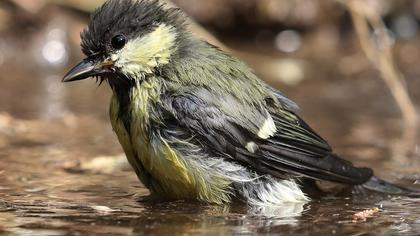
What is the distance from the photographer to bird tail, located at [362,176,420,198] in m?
4.49

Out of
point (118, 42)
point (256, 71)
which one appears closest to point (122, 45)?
point (118, 42)

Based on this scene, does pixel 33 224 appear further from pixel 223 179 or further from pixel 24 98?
pixel 24 98

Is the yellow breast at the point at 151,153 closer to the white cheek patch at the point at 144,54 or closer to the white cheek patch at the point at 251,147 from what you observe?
the white cheek patch at the point at 144,54

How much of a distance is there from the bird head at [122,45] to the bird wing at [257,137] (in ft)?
0.96

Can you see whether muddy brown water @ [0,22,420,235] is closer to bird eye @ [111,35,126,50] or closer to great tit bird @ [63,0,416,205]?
great tit bird @ [63,0,416,205]

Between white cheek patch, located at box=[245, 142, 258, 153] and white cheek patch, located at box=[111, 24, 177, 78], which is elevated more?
white cheek patch, located at box=[111, 24, 177, 78]

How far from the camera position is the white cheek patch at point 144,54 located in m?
4.35

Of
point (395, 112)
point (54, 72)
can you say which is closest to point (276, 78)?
point (395, 112)

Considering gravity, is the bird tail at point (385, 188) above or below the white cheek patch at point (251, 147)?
below

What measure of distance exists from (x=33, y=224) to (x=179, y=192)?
0.86 m

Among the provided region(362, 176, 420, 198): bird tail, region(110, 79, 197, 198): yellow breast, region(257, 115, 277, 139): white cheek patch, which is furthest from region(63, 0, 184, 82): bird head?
region(362, 176, 420, 198): bird tail

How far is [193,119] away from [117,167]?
3.38ft

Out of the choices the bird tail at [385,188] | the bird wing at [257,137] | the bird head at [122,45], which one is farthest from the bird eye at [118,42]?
the bird tail at [385,188]

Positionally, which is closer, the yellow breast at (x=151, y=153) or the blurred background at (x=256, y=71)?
the yellow breast at (x=151, y=153)
